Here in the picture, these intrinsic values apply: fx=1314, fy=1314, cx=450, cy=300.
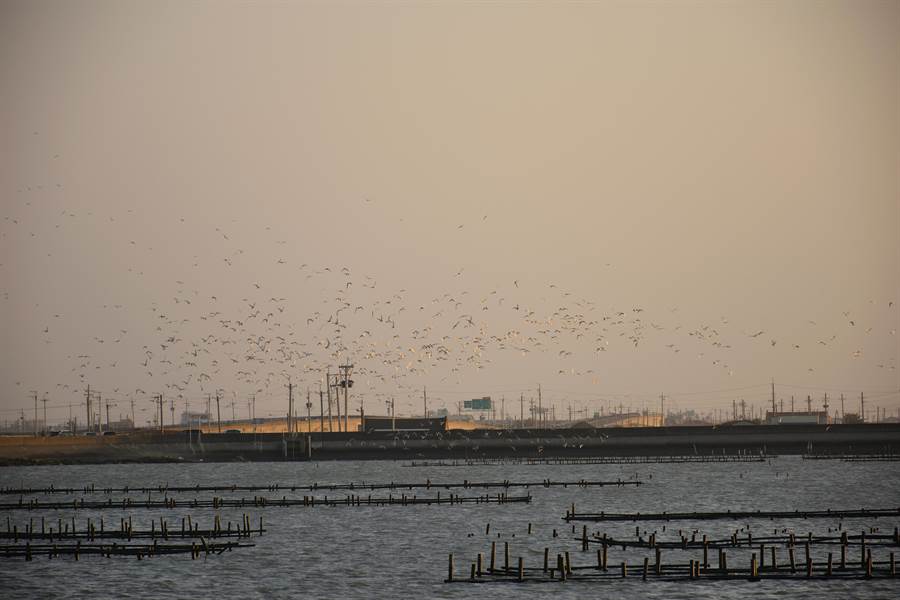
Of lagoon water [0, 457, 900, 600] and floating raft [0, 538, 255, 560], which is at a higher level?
floating raft [0, 538, 255, 560]

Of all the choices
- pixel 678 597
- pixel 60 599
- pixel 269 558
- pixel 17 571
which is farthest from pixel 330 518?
pixel 678 597

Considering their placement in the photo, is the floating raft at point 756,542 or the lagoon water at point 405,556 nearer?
the lagoon water at point 405,556

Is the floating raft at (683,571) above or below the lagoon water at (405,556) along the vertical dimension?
above

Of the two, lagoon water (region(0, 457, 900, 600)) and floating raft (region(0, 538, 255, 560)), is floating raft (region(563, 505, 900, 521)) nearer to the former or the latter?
lagoon water (region(0, 457, 900, 600))

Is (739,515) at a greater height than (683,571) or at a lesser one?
greater

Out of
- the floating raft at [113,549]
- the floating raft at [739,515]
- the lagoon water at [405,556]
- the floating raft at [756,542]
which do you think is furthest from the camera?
the floating raft at [739,515]

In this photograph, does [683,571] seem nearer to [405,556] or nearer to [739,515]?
[405,556]

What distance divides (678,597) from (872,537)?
75.6ft

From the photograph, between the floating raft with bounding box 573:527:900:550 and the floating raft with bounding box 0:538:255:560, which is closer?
the floating raft with bounding box 573:527:900:550

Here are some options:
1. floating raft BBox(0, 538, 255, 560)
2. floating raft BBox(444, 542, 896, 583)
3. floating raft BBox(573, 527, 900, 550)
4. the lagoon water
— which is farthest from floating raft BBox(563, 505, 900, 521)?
floating raft BBox(0, 538, 255, 560)

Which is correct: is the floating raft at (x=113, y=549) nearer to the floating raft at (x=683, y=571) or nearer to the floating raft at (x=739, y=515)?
the floating raft at (x=683, y=571)

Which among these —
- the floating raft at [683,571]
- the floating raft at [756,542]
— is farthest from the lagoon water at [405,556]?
the floating raft at [756,542]

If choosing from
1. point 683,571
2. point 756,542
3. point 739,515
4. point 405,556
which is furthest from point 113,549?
point 739,515

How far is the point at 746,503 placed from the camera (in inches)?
5896
